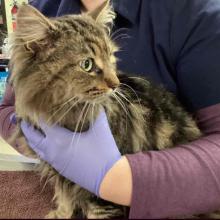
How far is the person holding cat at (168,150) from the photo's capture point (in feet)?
3.11

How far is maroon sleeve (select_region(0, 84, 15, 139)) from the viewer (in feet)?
4.42

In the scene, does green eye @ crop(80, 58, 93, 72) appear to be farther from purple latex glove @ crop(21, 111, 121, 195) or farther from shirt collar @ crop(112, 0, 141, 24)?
shirt collar @ crop(112, 0, 141, 24)

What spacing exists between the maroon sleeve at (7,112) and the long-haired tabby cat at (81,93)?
266 mm

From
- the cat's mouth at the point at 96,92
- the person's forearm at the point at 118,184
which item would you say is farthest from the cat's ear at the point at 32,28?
the person's forearm at the point at 118,184

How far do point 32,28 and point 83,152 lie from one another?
13.2 inches

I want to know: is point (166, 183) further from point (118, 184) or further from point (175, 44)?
point (175, 44)

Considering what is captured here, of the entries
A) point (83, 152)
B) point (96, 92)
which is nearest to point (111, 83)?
point (96, 92)

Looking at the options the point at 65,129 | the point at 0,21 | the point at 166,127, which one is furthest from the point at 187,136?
the point at 0,21

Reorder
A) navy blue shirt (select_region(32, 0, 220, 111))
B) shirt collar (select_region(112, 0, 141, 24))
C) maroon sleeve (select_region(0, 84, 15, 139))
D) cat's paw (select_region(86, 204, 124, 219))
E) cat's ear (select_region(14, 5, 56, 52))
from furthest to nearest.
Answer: maroon sleeve (select_region(0, 84, 15, 139)) → shirt collar (select_region(112, 0, 141, 24)) → navy blue shirt (select_region(32, 0, 220, 111)) → cat's paw (select_region(86, 204, 124, 219)) → cat's ear (select_region(14, 5, 56, 52))

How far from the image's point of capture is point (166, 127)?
3.61 ft

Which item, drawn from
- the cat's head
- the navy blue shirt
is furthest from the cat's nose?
the navy blue shirt

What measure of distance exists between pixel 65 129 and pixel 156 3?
0.49 m

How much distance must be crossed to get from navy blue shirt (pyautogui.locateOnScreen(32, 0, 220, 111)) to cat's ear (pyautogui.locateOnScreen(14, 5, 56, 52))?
358mm

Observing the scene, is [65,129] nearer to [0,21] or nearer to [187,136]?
[187,136]
